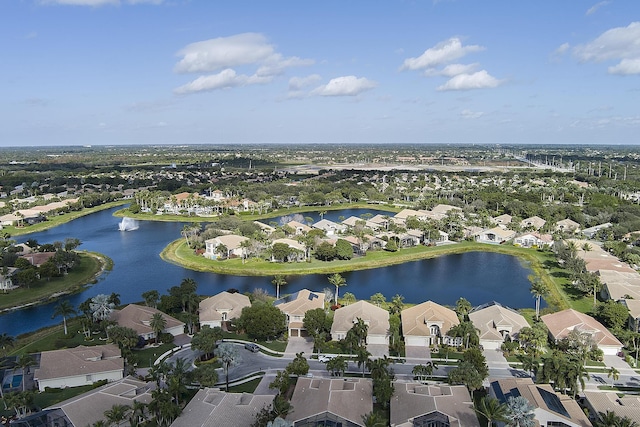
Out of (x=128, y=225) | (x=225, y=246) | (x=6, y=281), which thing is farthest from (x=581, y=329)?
(x=128, y=225)

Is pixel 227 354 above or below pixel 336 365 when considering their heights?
above

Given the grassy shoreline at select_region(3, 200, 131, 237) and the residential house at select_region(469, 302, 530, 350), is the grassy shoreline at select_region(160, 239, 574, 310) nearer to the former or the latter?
the residential house at select_region(469, 302, 530, 350)

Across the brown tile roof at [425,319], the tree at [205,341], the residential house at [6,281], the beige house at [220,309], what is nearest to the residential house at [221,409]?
the tree at [205,341]

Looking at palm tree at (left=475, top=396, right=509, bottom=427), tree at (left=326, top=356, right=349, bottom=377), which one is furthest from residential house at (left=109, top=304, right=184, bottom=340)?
palm tree at (left=475, top=396, right=509, bottom=427)

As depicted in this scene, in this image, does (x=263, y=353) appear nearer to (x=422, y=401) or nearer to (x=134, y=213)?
(x=422, y=401)

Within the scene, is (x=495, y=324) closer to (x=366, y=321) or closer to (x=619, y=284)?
(x=366, y=321)

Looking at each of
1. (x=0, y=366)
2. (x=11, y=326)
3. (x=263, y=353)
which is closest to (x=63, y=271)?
(x=11, y=326)

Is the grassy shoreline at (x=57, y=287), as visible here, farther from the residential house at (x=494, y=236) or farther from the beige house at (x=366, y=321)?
the residential house at (x=494, y=236)
